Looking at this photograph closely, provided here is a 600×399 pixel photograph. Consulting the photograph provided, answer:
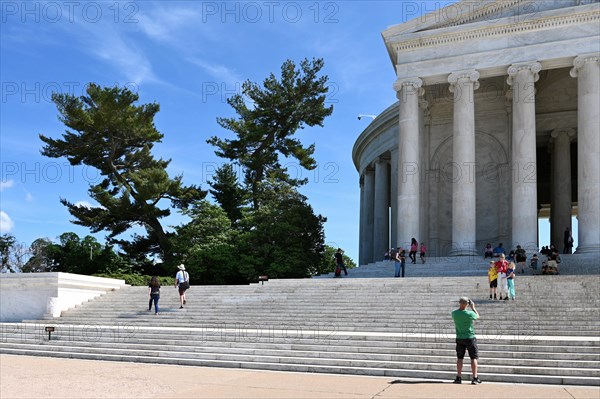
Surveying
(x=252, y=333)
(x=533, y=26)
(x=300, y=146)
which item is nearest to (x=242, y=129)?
(x=300, y=146)

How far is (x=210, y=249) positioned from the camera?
1860 inches

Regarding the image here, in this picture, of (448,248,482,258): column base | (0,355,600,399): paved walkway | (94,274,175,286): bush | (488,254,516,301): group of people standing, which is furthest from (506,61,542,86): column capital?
(0,355,600,399): paved walkway

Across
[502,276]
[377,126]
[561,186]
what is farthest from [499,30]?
[502,276]

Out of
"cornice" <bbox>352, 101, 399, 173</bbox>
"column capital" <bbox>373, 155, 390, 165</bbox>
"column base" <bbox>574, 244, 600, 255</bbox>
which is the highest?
"cornice" <bbox>352, 101, 399, 173</bbox>

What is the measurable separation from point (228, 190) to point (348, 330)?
128ft

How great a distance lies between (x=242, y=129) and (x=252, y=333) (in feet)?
134

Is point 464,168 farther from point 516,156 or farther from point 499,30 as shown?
point 499,30

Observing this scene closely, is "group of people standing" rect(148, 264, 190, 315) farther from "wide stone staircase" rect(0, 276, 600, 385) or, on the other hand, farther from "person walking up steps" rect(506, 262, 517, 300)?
"person walking up steps" rect(506, 262, 517, 300)

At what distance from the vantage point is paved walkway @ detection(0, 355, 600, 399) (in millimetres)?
12734

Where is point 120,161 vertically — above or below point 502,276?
above

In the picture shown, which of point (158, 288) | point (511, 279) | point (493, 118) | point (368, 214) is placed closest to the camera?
point (511, 279)

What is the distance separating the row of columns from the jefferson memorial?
6 centimetres

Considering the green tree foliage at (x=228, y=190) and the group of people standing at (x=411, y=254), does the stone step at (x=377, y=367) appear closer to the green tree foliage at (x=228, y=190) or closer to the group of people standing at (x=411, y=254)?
the group of people standing at (x=411, y=254)

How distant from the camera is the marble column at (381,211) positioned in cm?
5091
